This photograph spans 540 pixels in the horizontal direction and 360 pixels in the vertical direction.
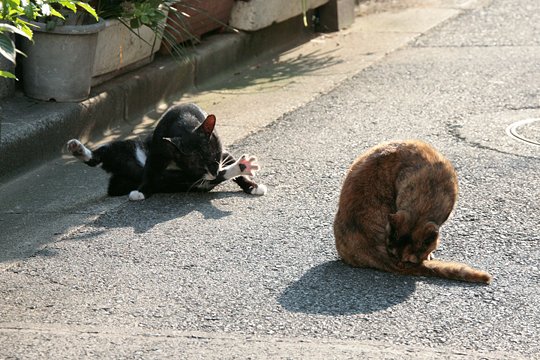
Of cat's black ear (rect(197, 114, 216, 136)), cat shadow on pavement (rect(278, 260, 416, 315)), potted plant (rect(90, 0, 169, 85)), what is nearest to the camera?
cat shadow on pavement (rect(278, 260, 416, 315))

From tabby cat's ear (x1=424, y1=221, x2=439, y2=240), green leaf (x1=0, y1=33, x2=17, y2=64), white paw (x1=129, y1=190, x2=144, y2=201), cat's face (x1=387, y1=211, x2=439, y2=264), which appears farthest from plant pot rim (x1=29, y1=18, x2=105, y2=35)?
tabby cat's ear (x1=424, y1=221, x2=439, y2=240)

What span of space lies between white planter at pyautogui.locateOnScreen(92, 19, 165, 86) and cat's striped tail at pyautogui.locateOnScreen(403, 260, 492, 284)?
3.63 m

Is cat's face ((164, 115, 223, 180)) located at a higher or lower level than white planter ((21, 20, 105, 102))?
lower

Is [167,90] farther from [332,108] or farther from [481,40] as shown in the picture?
[481,40]

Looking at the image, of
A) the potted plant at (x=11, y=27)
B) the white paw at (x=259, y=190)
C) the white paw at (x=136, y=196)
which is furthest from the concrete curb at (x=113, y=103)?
the potted plant at (x=11, y=27)

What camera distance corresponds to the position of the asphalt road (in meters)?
4.53

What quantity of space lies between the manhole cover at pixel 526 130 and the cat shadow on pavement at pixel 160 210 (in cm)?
225

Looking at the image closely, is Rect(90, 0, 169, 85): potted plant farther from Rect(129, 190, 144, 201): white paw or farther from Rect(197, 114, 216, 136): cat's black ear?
Rect(129, 190, 144, 201): white paw

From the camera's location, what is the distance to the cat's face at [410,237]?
505 cm

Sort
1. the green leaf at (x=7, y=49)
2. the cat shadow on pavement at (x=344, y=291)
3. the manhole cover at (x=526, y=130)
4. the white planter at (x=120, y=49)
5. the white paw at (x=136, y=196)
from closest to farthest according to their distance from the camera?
the green leaf at (x=7, y=49) → the cat shadow on pavement at (x=344, y=291) → the white paw at (x=136, y=196) → the manhole cover at (x=526, y=130) → the white planter at (x=120, y=49)

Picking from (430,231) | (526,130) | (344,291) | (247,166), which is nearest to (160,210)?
(247,166)

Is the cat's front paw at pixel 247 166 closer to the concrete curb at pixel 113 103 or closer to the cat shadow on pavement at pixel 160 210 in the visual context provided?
the cat shadow on pavement at pixel 160 210

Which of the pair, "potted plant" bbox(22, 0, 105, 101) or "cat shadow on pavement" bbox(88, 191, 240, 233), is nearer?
"cat shadow on pavement" bbox(88, 191, 240, 233)

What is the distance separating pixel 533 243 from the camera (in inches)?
224
